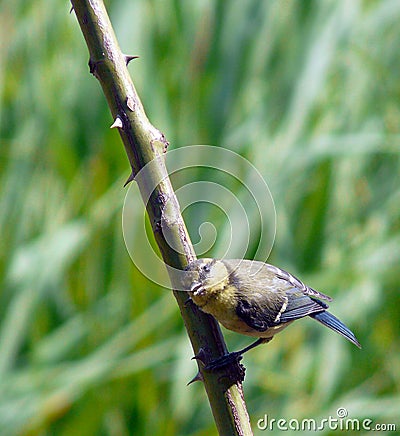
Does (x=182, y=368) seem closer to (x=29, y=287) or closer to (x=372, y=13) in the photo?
(x=29, y=287)

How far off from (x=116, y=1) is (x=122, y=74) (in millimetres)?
1531

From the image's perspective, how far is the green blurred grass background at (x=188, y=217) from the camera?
211cm

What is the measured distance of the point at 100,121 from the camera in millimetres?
2334

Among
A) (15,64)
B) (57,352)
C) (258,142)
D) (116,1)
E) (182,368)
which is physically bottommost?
(182,368)

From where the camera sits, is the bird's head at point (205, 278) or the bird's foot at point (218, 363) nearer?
the bird's foot at point (218, 363)

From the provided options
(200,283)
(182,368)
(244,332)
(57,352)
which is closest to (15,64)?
(57,352)

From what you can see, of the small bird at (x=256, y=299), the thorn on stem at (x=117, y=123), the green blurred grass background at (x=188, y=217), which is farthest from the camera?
the green blurred grass background at (x=188, y=217)

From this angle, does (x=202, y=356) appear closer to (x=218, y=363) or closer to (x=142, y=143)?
(x=218, y=363)

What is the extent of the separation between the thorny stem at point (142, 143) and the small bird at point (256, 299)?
212mm

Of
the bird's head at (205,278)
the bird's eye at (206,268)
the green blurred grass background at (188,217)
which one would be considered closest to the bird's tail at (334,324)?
the bird's head at (205,278)

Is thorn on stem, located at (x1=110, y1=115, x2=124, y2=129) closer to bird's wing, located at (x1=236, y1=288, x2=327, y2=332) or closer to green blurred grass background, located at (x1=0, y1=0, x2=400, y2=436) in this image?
bird's wing, located at (x1=236, y1=288, x2=327, y2=332)

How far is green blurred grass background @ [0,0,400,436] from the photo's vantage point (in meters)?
2.11

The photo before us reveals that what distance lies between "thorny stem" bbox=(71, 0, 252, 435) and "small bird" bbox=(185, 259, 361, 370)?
212 mm

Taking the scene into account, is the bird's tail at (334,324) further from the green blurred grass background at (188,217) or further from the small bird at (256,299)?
the green blurred grass background at (188,217)
